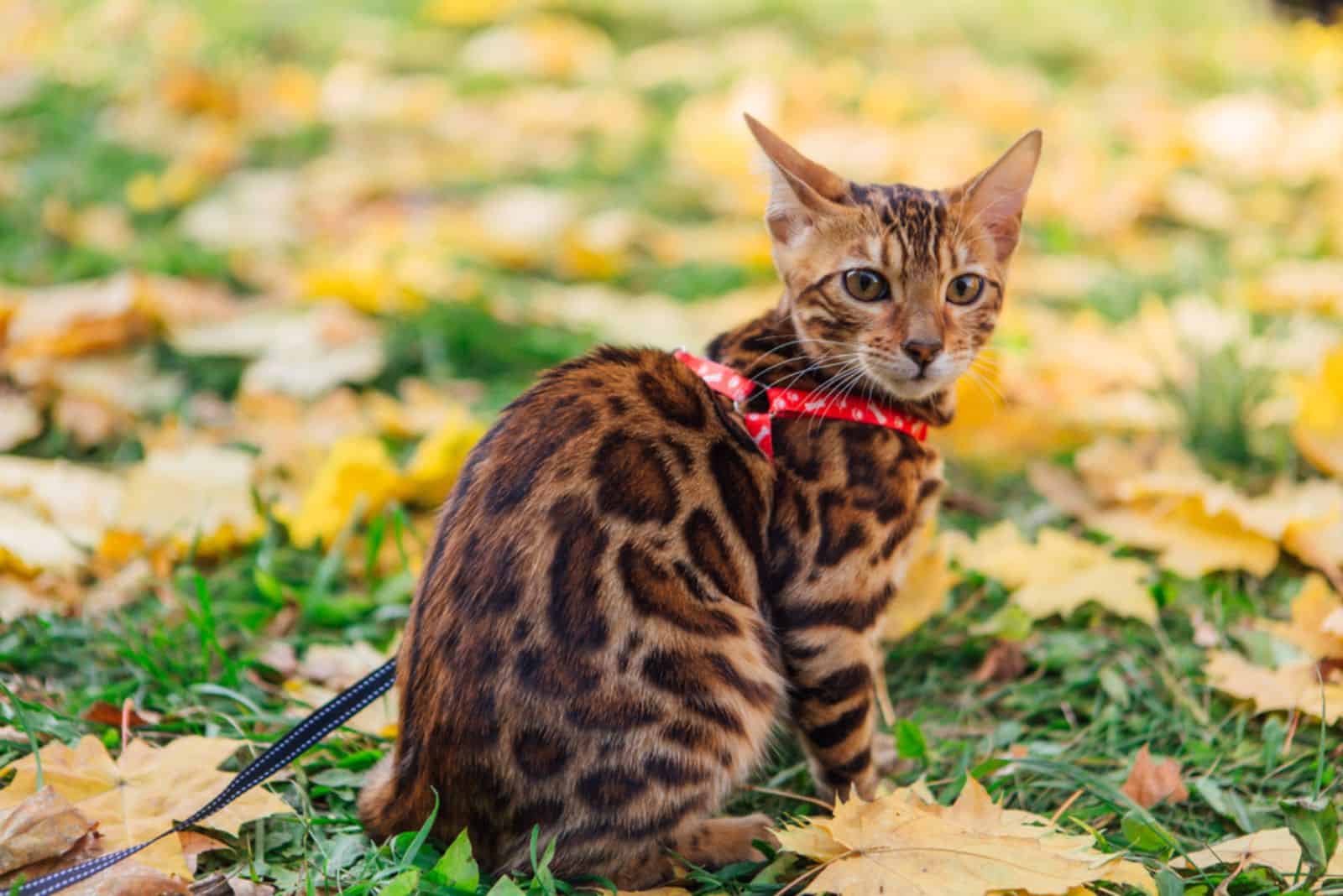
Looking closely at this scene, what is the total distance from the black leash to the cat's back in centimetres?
17

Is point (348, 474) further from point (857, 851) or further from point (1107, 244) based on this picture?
point (1107, 244)

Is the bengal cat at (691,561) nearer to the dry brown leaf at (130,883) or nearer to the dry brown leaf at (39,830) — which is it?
the dry brown leaf at (130,883)

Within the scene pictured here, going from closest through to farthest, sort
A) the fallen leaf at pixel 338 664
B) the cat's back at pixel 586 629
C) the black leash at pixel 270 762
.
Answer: the black leash at pixel 270 762
the cat's back at pixel 586 629
the fallen leaf at pixel 338 664

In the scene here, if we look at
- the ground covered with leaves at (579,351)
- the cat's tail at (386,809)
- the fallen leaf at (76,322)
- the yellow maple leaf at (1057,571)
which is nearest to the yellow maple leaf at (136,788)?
the ground covered with leaves at (579,351)

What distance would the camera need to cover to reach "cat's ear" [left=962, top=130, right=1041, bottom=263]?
2109 millimetres

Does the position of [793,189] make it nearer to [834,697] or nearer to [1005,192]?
[1005,192]

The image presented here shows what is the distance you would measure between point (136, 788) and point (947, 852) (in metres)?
1.26

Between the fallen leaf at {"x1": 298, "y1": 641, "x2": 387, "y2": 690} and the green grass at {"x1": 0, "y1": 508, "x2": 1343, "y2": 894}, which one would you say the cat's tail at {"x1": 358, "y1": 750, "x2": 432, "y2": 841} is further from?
the fallen leaf at {"x1": 298, "y1": 641, "x2": 387, "y2": 690}

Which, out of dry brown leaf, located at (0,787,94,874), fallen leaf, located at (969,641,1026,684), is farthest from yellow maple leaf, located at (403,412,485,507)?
fallen leaf, located at (969,641,1026,684)

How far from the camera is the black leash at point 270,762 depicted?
1.59 metres

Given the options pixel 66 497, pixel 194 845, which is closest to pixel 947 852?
pixel 194 845

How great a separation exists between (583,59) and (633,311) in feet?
8.99

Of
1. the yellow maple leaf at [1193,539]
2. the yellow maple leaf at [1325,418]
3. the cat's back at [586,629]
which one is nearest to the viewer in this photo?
the cat's back at [586,629]

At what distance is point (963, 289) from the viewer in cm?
213
